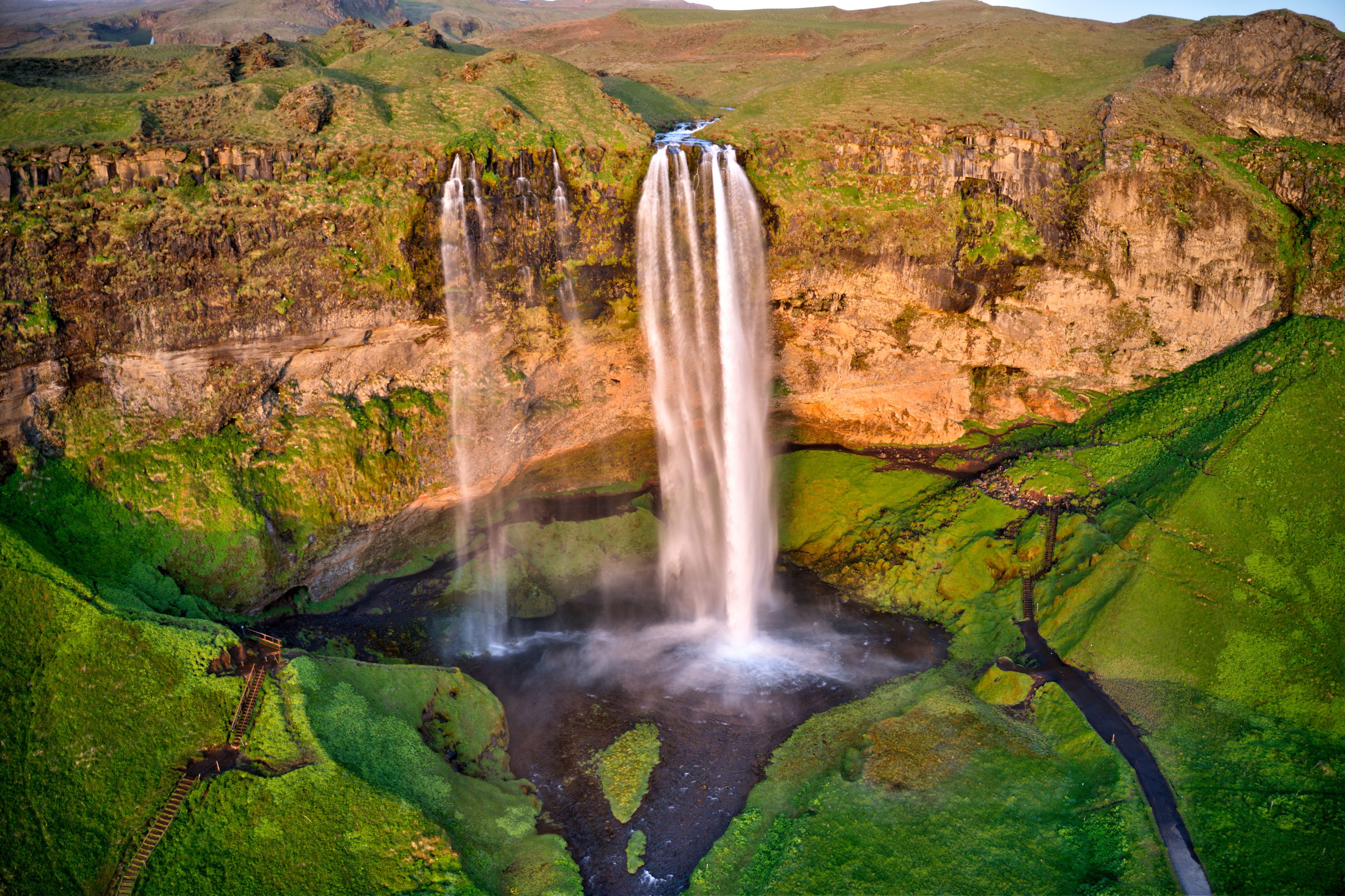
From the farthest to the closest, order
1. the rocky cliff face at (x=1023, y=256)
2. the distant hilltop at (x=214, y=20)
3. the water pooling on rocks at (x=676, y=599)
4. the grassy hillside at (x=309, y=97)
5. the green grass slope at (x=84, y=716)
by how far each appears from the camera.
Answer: the distant hilltop at (x=214, y=20) → the rocky cliff face at (x=1023, y=256) → the grassy hillside at (x=309, y=97) → the water pooling on rocks at (x=676, y=599) → the green grass slope at (x=84, y=716)

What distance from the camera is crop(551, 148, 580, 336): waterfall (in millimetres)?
26453

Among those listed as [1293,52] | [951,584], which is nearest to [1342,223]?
[1293,52]

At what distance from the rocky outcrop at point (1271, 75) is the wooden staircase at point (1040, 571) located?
50.3 feet

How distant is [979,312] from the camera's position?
30688mm

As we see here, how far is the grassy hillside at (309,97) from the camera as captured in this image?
23656 mm

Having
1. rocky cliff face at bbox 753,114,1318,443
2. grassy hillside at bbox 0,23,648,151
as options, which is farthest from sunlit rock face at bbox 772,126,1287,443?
grassy hillside at bbox 0,23,648,151

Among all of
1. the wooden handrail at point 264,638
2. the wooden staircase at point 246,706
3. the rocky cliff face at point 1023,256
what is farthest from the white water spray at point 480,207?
the wooden staircase at point 246,706

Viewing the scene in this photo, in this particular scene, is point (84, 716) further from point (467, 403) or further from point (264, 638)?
point (467, 403)

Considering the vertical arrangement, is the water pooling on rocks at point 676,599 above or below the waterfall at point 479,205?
below

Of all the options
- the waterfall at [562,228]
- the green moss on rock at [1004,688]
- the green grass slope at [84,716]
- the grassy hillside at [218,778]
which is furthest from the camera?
the waterfall at [562,228]

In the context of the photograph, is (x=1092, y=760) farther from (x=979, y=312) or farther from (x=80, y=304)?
(x=80, y=304)

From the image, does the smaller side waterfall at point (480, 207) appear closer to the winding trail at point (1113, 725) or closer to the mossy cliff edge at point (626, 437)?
the mossy cliff edge at point (626, 437)

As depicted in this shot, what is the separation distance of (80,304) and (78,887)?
14.3 metres

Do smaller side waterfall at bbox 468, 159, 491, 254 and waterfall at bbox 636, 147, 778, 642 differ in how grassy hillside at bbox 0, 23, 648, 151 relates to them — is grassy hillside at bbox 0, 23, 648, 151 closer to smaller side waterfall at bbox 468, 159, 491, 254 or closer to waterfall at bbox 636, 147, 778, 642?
smaller side waterfall at bbox 468, 159, 491, 254
